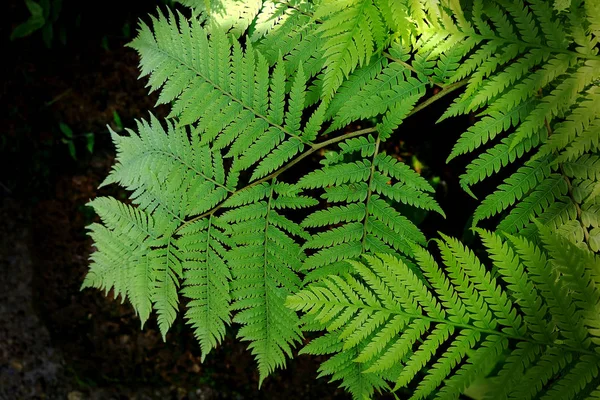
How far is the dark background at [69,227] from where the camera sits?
10.9ft

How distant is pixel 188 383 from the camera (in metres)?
3.25

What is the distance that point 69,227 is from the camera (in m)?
3.60

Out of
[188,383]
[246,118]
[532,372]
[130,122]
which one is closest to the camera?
[532,372]

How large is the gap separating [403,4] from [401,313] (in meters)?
1.10

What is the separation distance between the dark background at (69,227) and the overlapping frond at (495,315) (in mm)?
1816

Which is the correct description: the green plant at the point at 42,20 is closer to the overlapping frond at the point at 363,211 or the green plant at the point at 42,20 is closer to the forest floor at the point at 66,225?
the forest floor at the point at 66,225

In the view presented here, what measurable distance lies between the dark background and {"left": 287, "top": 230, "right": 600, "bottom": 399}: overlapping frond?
5.96ft

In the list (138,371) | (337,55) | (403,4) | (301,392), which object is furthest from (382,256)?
(138,371)

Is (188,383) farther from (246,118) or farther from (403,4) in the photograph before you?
(403,4)

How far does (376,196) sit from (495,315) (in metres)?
0.66

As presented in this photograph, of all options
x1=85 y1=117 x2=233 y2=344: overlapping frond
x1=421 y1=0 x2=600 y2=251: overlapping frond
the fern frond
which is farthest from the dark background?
x1=421 y1=0 x2=600 y2=251: overlapping frond

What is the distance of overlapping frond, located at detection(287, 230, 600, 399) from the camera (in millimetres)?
1441

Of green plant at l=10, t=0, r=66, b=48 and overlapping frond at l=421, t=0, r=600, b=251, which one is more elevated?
overlapping frond at l=421, t=0, r=600, b=251

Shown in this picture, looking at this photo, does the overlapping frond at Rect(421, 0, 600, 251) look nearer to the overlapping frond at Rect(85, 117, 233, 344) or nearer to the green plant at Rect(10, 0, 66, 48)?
the overlapping frond at Rect(85, 117, 233, 344)
